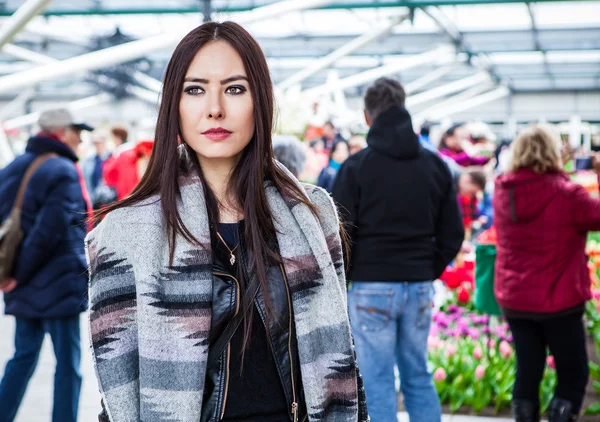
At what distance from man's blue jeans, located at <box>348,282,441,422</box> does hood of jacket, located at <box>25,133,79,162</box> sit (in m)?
1.65

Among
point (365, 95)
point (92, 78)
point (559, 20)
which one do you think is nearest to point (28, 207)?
point (365, 95)

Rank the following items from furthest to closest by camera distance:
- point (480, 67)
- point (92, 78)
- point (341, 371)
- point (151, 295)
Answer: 1. point (92, 78)
2. point (480, 67)
3. point (341, 371)
4. point (151, 295)

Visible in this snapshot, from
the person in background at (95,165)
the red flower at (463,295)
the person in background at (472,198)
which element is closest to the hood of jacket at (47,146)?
the red flower at (463,295)

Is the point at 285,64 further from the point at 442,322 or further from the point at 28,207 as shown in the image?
the point at 28,207

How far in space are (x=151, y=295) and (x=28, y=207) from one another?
2.82 meters

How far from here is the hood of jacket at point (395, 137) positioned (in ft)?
14.0

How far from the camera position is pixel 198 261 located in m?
1.99

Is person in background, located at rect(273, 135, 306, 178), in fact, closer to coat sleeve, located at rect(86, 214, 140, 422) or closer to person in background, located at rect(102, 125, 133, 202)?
coat sleeve, located at rect(86, 214, 140, 422)

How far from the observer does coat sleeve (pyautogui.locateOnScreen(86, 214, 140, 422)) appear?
76.7 inches

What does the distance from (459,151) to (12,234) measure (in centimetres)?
625

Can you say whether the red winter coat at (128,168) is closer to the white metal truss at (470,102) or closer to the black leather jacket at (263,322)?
the black leather jacket at (263,322)

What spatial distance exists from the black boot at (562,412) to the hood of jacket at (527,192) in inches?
37.0

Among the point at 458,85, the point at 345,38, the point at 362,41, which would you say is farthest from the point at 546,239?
the point at 458,85

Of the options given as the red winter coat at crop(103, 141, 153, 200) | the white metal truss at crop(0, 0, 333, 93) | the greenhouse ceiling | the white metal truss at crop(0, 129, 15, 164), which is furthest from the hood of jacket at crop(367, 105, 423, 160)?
the white metal truss at crop(0, 129, 15, 164)
